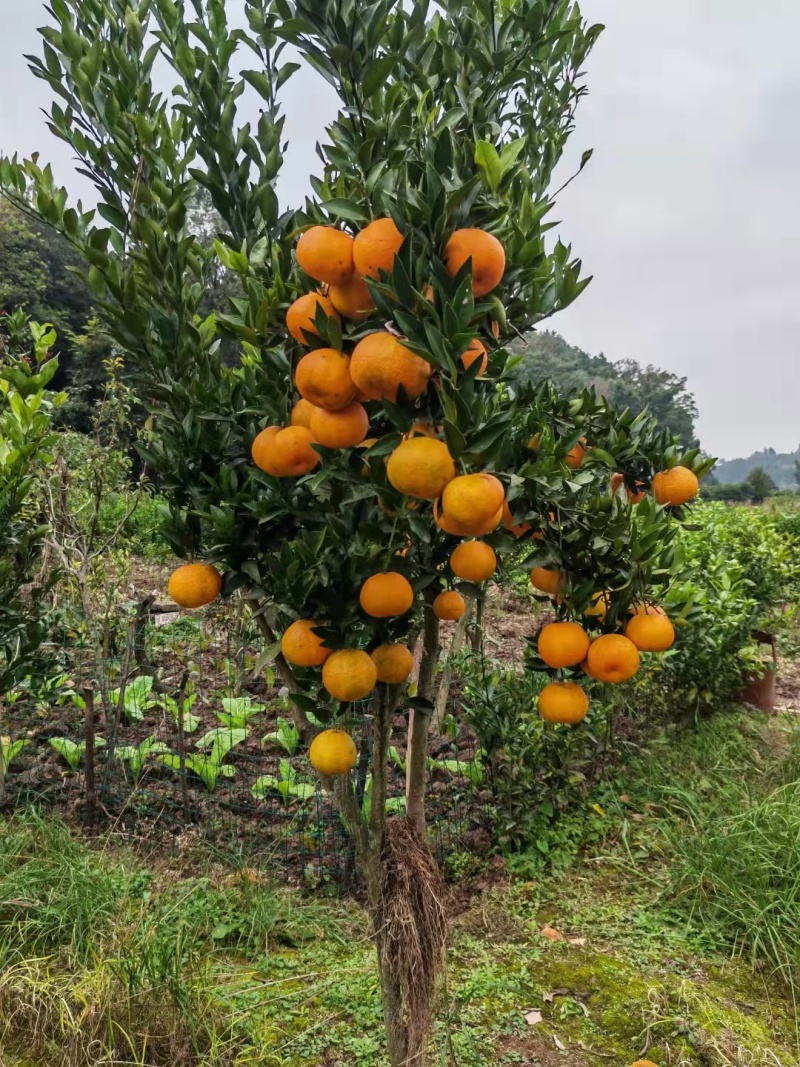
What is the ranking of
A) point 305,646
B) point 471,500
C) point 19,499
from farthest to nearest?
point 19,499, point 305,646, point 471,500

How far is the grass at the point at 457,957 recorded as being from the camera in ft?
6.51

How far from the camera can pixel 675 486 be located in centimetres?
155

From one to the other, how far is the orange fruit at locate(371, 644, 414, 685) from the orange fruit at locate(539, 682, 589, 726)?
1.01ft

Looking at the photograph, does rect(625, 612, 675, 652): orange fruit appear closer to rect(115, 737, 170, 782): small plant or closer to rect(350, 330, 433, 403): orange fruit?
A: rect(350, 330, 433, 403): orange fruit

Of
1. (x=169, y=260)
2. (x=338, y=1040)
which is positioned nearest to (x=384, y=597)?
(x=169, y=260)

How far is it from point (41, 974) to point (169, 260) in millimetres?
2138

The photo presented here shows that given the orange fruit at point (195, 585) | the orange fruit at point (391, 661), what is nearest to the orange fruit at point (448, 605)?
the orange fruit at point (391, 661)

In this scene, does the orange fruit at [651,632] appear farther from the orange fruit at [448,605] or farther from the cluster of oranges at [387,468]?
the orange fruit at [448,605]

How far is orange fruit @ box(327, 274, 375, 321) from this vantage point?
1.11 m

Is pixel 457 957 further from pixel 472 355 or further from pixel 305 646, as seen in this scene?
pixel 472 355

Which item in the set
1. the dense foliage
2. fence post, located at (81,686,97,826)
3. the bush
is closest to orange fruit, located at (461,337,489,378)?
the dense foliage

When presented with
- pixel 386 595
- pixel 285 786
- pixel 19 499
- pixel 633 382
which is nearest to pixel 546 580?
pixel 386 595

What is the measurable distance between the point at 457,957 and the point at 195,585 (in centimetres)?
196

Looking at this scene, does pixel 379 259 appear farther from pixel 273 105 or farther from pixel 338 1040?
pixel 338 1040
